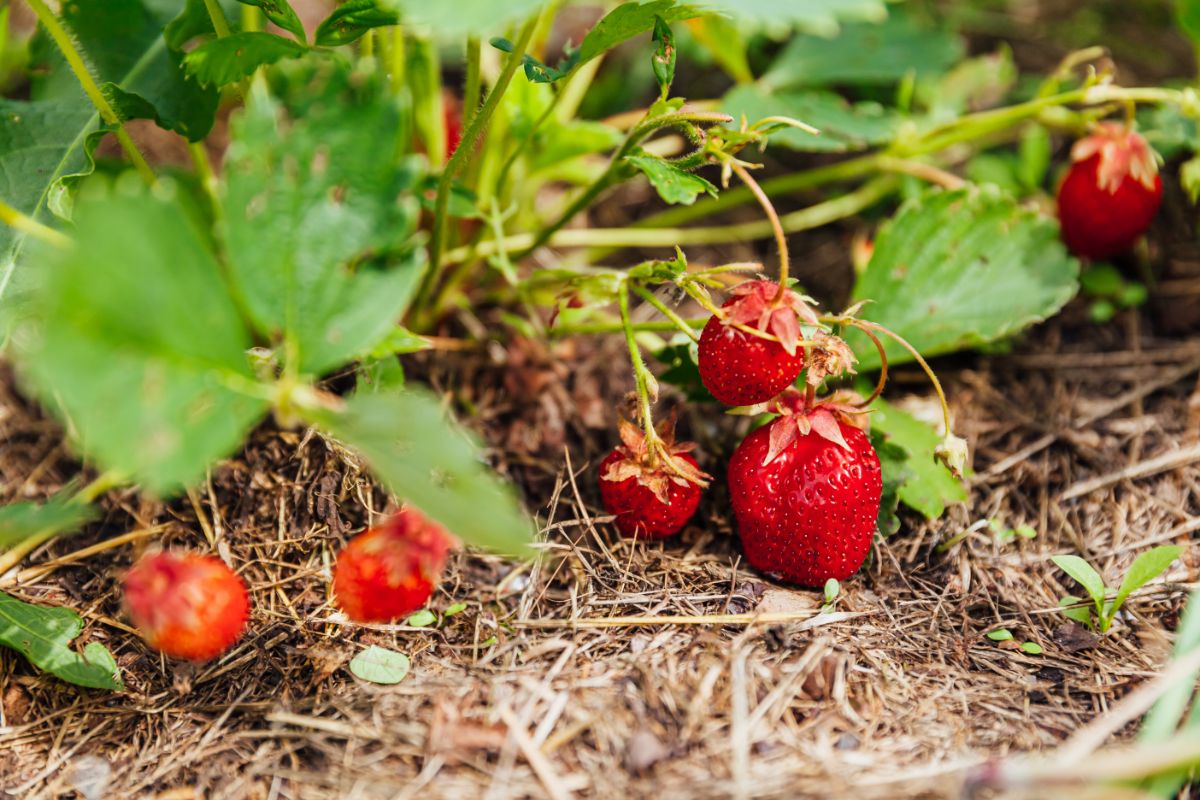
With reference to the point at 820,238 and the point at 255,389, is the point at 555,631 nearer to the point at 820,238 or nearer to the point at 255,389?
the point at 255,389

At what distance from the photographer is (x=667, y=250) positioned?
228cm

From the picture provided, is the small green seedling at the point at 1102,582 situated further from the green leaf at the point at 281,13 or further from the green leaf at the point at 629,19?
the green leaf at the point at 281,13

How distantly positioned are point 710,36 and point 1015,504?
3.91 ft

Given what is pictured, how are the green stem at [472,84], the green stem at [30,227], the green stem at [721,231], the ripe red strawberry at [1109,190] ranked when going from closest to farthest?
the green stem at [30,227]
the green stem at [472,84]
the ripe red strawberry at [1109,190]
the green stem at [721,231]

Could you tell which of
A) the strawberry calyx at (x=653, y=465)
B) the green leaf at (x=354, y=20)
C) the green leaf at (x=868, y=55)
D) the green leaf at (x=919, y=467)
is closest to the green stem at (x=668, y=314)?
the strawberry calyx at (x=653, y=465)

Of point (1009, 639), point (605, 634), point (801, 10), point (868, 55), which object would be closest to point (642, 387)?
point (605, 634)

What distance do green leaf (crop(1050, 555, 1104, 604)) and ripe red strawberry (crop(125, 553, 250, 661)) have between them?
1239 millimetres

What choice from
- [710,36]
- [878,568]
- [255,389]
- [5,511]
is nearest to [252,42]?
[255,389]

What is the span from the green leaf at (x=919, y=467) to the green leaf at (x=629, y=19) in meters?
0.71

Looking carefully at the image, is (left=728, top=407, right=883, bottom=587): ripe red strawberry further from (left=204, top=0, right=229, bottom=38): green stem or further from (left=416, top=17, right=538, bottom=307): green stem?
(left=204, top=0, right=229, bottom=38): green stem

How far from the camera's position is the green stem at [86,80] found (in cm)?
138

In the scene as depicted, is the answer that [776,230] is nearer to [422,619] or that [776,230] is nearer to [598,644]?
[598,644]

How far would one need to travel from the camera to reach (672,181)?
1371 millimetres

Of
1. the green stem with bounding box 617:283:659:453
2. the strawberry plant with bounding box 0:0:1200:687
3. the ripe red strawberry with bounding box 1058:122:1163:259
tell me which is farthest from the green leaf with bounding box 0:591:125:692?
the ripe red strawberry with bounding box 1058:122:1163:259
